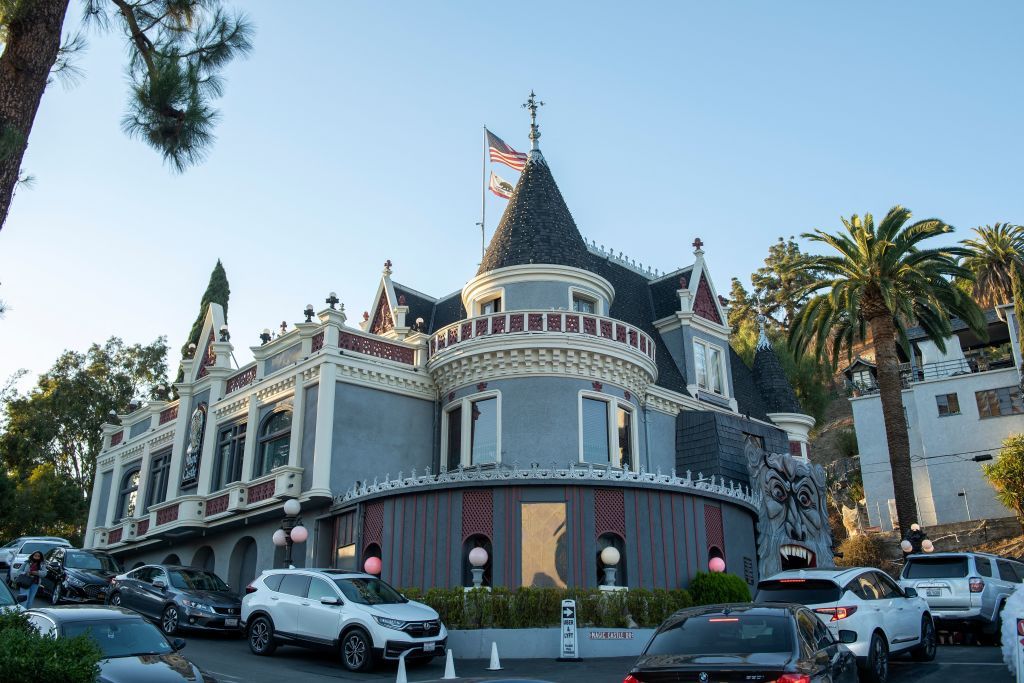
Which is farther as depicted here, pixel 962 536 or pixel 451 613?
pixel 962 536

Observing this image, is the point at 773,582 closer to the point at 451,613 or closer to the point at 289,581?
the point at 451,613

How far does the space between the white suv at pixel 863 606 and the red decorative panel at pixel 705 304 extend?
20.7 m

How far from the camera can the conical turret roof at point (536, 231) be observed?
28.9 metres

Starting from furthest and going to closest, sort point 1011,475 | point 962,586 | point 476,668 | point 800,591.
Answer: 1. point 1011,475
2. point 476,668
3. point 962,586
4. point 800,591

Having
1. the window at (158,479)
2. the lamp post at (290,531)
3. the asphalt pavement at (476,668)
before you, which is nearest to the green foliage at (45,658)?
the asphalt pavement at (476,668)

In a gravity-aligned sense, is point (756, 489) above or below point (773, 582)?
above

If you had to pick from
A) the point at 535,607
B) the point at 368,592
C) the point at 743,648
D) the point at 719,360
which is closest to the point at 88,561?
the point at 368,592

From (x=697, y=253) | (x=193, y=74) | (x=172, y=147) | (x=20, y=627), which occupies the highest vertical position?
(x=697, y=253)

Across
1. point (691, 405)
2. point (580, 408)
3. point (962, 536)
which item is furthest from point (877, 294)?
point (962, 536)

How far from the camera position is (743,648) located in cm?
888

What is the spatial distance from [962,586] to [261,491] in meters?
19.4

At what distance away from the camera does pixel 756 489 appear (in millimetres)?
28328

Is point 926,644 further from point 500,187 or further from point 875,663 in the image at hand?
point 500,187

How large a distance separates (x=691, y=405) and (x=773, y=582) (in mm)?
18229
